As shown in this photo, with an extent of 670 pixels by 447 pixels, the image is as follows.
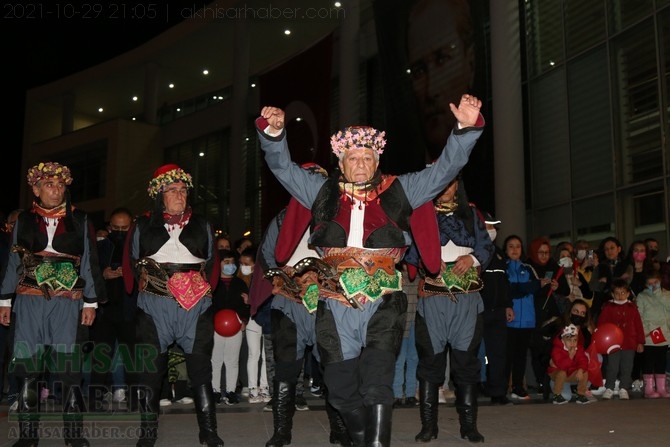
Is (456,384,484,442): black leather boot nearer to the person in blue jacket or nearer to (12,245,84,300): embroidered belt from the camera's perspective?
(12,245,84,300): embroidered belt

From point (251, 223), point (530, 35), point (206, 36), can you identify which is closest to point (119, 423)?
point (530, 35)

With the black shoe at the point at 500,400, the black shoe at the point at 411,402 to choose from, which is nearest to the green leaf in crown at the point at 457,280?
the black shoe at the point at 411,402

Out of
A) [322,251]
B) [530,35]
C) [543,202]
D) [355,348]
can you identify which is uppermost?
[530,35]

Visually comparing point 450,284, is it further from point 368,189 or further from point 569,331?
point 569,331

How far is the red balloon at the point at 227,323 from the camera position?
8.85 meters

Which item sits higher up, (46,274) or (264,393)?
(46,274)

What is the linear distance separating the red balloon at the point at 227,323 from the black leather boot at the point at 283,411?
3.09 m

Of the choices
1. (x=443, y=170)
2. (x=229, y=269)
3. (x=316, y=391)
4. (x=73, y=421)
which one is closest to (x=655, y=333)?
(x=316, y=391)

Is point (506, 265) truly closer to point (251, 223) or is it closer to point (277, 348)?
point (277, 348)

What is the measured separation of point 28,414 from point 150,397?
883 mm

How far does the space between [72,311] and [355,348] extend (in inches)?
96.4

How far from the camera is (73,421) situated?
5.58 metres

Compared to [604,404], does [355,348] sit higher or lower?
higher

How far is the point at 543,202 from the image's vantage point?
15422 mm
